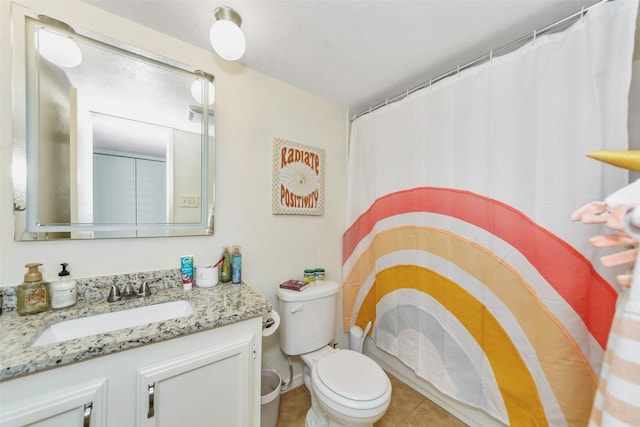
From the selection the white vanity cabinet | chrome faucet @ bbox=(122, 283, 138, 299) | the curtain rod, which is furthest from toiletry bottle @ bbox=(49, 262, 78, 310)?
the curtain rod

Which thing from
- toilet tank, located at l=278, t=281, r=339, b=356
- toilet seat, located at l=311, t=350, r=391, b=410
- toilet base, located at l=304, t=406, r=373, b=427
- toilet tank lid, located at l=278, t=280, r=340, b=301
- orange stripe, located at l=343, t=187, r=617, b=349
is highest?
orange stripe, located at l=343, t=187, r=617, b=349

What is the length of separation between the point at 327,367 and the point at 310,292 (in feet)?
1.33

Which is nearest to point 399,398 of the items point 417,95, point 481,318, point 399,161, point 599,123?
point 481,318

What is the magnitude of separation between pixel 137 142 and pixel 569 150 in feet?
6.32

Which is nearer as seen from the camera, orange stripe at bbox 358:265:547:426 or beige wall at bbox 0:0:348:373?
beige wall at bbox 0:0:348:373

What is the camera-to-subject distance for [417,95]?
58.3 inches

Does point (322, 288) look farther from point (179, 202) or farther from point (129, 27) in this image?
point (129, 27)

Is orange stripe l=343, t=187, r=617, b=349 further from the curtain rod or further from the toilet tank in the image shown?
the toilet tank

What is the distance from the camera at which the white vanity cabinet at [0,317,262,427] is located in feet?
2.09

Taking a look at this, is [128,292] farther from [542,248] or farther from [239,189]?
[542,248]

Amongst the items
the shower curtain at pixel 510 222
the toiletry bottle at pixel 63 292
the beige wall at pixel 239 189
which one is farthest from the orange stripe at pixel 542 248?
the toiletry bottle at pixel 63 292

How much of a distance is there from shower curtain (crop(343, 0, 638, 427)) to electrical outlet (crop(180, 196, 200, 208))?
121 cm

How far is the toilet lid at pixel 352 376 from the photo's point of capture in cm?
107

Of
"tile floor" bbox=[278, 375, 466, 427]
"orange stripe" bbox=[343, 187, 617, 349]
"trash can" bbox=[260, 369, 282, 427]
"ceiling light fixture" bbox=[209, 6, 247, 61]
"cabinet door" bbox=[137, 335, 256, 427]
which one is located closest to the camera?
"cabinet door" bbox=[137, 335, 256, 427]
